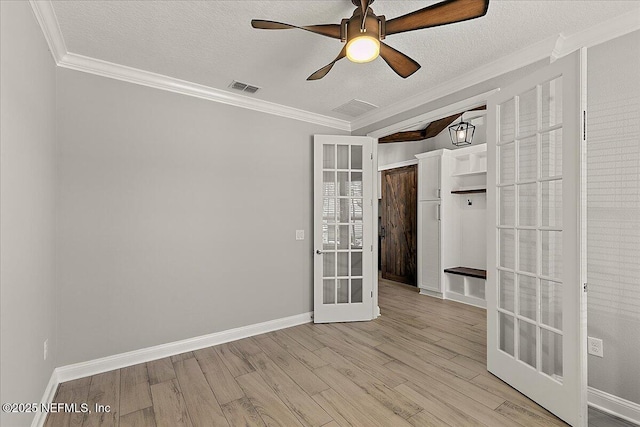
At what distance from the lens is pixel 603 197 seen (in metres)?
2.13

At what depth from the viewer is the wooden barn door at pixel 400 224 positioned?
18.9 ft

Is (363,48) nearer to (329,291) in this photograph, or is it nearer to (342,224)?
(342,224)

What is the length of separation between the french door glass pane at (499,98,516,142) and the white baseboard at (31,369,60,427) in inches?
146

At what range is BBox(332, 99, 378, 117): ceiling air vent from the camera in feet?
11.7

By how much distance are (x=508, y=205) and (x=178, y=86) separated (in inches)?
124

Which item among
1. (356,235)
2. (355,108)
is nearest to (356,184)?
(356,235)

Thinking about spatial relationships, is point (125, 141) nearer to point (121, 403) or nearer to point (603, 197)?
point (121, 403)

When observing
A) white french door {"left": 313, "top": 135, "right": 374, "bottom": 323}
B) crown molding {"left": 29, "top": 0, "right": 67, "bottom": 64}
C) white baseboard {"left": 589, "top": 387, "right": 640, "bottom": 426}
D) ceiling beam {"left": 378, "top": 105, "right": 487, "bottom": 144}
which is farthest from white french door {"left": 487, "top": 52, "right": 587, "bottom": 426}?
crown molding {"left": 29, "top": 0, "right": 67, "bottom": 64}

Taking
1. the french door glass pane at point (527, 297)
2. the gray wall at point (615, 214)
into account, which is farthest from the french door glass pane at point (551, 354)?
the gray wall at point (615, 214)

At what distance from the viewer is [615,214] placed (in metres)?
2.08

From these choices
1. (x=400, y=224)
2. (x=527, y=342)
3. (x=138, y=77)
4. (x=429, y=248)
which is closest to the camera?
(x=527, y=342)

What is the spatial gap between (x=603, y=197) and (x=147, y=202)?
3648 mm

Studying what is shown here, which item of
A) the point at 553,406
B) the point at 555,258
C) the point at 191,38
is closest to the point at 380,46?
the point at 191,38

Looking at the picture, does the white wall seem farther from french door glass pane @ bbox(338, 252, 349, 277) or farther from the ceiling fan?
the ceiling fan
